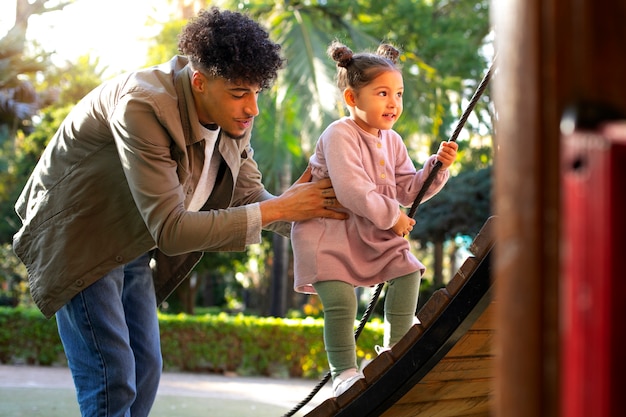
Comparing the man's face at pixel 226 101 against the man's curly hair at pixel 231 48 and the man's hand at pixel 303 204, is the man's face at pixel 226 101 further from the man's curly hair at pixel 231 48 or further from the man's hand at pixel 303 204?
the man's hand at pixel 303 204

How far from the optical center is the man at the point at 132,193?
298cm

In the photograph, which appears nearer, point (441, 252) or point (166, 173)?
point (166, 173)

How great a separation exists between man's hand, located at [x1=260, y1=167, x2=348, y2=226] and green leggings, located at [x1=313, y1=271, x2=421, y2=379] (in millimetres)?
268

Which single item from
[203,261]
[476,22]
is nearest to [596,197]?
[203,261]

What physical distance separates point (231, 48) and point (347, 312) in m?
→ 1.04

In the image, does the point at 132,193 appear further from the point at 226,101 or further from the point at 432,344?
the point at 432,344

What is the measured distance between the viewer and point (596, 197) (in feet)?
2.67

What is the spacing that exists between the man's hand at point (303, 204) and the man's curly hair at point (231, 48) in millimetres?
406

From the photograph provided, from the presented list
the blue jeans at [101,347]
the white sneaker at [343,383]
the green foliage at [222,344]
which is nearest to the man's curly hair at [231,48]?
the blue jeans at [101,347]

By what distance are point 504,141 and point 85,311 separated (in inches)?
94.4

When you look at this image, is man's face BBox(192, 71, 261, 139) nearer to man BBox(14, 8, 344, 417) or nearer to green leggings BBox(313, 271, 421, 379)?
man BBox(14, 8, 344, 417)

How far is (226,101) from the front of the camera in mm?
3098

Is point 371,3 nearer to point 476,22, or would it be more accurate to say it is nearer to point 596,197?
point 476,22

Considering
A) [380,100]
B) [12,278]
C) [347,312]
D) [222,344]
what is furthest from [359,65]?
[12,278]
